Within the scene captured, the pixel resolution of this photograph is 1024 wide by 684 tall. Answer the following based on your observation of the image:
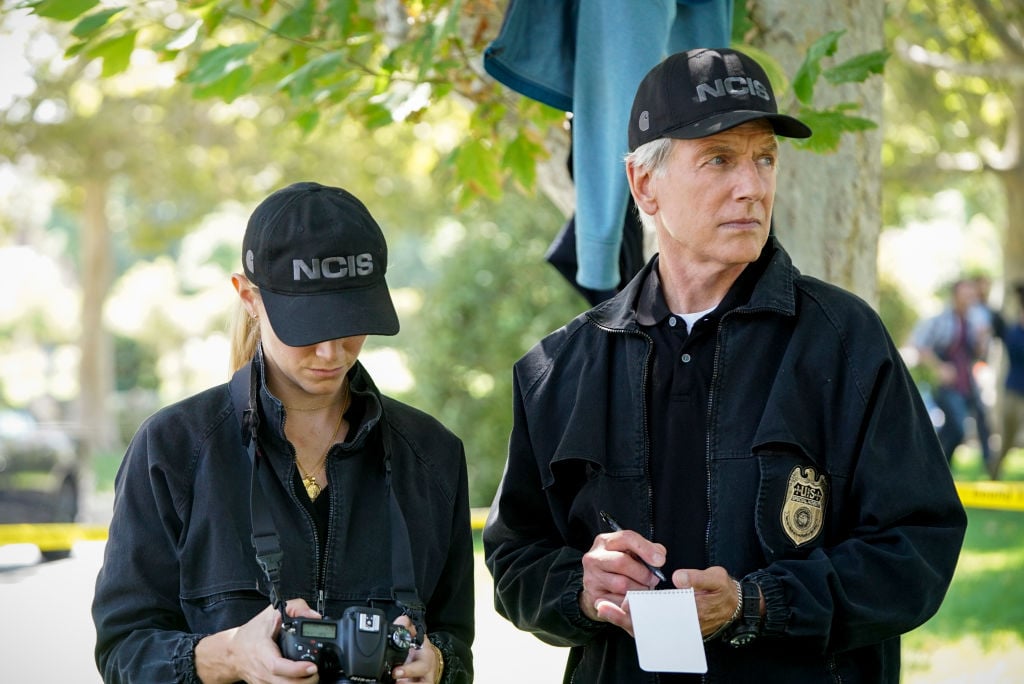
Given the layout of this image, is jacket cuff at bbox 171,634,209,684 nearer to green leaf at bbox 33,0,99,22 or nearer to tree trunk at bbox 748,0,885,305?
green leaf at bbox 33,0,99,22

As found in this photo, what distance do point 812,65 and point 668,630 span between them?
1.78 m

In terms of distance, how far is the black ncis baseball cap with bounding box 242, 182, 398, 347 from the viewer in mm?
2582

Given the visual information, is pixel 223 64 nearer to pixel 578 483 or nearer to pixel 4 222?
pixel 578 483

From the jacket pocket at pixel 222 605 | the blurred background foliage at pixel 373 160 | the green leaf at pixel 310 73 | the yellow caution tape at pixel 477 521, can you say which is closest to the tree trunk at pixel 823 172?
the blurred background foliage at pixel 373 160

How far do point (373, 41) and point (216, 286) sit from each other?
86.4ft

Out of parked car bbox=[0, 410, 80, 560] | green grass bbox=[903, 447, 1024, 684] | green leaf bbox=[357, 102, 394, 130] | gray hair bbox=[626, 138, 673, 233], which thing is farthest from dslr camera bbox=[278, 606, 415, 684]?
parked car bbox=[0, 410, 80, 560]

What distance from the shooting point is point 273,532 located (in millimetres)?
2492

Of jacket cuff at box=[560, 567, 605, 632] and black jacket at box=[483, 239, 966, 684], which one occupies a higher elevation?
black jacket at box=[483, 239, 966, 684]

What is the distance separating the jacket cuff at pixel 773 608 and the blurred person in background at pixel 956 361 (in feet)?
40.8

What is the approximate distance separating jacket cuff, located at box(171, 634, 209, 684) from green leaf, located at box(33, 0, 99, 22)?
6.20 ft

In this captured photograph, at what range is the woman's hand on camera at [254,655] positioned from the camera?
91.0 inches

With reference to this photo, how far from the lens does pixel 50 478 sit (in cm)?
1370

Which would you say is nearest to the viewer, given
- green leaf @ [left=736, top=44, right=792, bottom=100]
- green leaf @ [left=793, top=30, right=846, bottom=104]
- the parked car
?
green leaf @ [left=793, top=30, right=846, bottom=104]

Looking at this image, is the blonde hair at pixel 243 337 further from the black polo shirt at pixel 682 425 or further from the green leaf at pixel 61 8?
the green leaf at pixel 61 8
